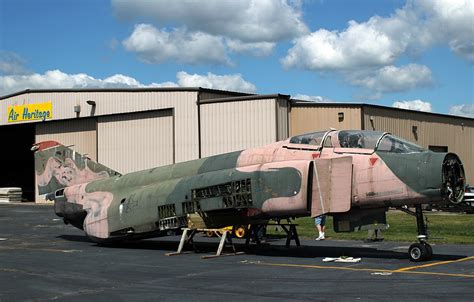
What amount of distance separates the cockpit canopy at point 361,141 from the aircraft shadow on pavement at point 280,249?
2.76 meters

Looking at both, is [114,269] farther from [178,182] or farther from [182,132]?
[182,132]

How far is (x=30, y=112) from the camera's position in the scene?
45.5 meters

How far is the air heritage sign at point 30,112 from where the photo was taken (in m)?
44.3

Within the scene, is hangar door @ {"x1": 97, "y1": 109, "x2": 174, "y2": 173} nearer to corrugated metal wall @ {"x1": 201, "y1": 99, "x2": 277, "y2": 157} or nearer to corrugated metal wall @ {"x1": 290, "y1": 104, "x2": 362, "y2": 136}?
corrugated metal wall @ {"x1": 201, "y1": 99, "x2": 277, "y2": 157}

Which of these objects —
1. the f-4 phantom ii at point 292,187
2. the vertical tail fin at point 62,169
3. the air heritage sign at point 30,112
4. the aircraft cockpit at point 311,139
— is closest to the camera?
the f-4 phantom ii at point 292,187

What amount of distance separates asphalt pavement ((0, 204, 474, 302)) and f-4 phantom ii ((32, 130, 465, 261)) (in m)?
0.95

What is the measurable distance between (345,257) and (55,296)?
7.02 meters

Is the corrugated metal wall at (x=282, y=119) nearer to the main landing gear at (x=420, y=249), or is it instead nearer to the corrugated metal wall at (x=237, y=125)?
the corrugated metal wall at (x=237, y=125)

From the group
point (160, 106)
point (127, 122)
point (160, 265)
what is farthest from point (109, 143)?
point (160, 265)

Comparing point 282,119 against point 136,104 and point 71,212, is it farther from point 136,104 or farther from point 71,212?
point 71,212

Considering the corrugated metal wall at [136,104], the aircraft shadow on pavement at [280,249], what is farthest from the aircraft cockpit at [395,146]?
the corrugated metal wall at [136,104]

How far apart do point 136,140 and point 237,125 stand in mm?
8992

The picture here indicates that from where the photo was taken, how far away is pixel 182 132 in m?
36.2

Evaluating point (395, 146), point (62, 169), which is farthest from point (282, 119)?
point (395, 146)
